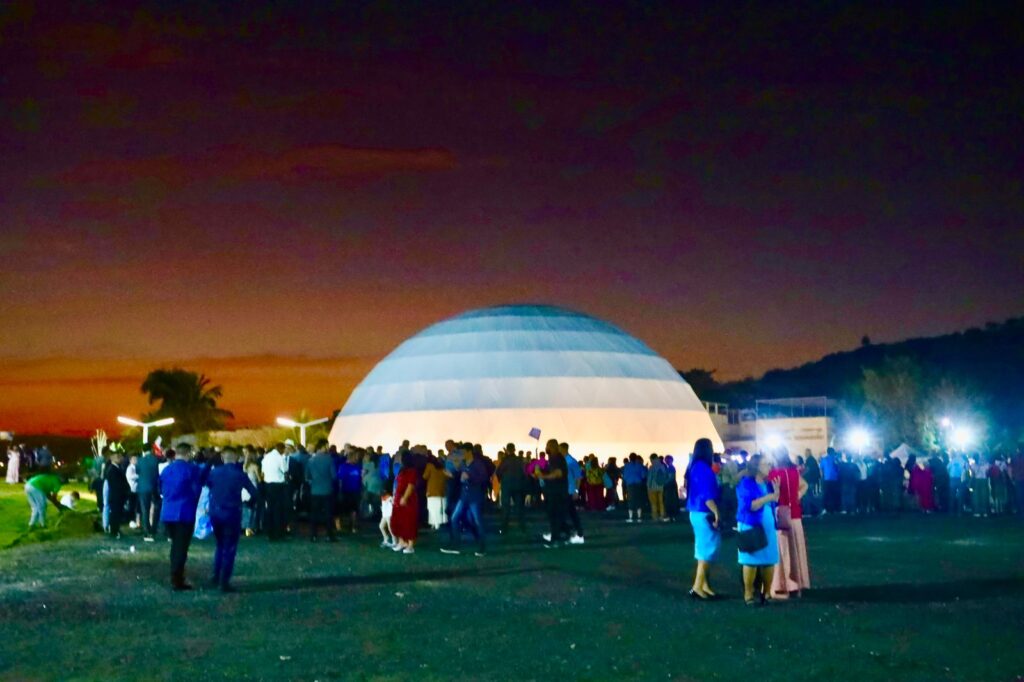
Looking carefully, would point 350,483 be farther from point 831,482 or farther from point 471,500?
point 831,482

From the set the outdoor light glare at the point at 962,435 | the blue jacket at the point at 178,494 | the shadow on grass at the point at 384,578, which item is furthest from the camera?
the outdoor light glare at the point at 962,435

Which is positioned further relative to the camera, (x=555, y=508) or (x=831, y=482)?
(x=831, y=482)

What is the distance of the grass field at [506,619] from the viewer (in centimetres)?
918

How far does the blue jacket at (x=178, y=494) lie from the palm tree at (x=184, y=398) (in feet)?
276

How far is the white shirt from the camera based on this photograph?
22.5 m

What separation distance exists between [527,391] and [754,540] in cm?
3758

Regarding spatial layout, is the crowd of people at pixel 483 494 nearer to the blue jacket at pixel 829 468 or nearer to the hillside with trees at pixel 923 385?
the blue jacket at pixel 829 468

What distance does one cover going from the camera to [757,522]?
41.4ft

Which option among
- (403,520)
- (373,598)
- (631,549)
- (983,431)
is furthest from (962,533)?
(983,431)

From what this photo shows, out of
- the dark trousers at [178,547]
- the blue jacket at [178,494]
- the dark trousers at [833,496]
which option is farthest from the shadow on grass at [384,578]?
the dark trousers at [833,496]

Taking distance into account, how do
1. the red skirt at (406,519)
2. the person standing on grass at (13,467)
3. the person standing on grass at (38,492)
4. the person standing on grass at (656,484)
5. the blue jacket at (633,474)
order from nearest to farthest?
the red skirt at (406,519)
the person standing on grass at (38,492)
the person standing on grass at (656,484)
the blue jacket at (633,474)
the person standing on grass at (13,467)

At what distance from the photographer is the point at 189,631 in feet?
36.3

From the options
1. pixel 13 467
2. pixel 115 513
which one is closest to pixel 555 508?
pixel 115 513

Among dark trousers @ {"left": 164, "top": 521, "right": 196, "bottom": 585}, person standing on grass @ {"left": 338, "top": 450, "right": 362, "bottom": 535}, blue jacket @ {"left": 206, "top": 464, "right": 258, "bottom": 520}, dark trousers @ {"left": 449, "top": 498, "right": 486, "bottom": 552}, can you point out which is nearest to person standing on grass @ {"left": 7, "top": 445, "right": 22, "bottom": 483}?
person standing on grass @ {"left": 338, "top": 450, "right": 362, "bottom": 535}
